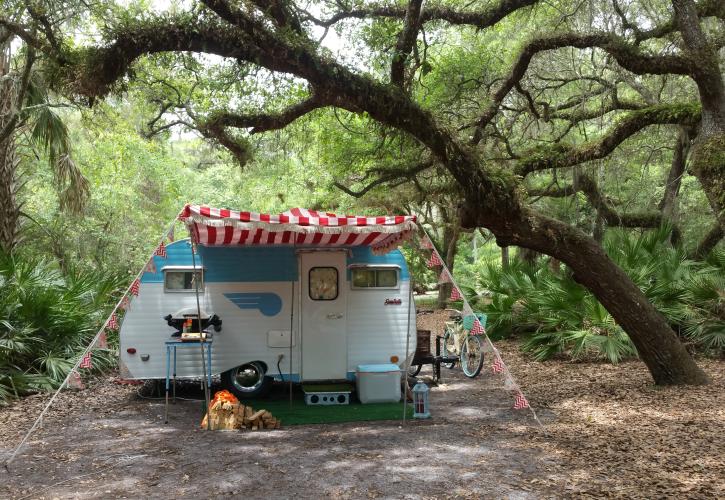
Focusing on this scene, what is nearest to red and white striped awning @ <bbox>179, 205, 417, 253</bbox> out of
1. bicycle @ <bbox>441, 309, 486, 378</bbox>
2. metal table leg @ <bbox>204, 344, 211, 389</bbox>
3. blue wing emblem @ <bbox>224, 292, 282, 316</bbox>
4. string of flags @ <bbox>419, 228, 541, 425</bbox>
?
string of flags @ <bbox>419, 228, 541, 425</bbox>

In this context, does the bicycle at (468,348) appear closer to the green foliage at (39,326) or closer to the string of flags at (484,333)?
the string of flags at (484,333)

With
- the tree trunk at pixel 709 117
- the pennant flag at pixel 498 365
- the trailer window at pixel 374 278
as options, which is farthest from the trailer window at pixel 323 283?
the tree trunk at pixel 709 117

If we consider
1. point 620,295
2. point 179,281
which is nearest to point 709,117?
point 620,295

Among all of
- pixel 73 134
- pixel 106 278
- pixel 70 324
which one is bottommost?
pixel 70 324

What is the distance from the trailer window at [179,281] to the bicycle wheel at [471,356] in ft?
14.6

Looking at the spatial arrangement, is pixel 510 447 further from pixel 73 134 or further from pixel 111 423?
pixel 73 134

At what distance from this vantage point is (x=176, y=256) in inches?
330

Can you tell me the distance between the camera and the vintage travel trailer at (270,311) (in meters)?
8.18

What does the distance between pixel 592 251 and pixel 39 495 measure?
6275 millimetres

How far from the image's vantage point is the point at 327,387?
8.41 meters

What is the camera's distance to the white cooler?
26.3ft

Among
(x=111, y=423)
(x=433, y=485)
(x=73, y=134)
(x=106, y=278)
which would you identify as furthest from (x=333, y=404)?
(x=73, y=134)

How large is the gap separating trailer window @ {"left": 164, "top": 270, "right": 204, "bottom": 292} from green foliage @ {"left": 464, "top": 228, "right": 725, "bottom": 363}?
618 centimetres

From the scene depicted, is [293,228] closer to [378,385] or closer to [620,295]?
[378,385]
